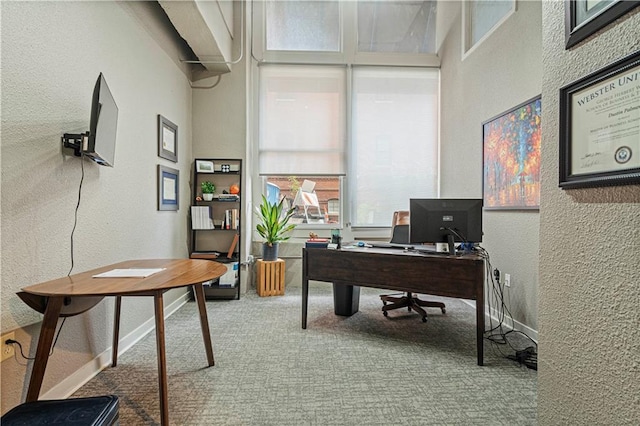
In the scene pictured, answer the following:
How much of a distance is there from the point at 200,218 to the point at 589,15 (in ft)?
12.7

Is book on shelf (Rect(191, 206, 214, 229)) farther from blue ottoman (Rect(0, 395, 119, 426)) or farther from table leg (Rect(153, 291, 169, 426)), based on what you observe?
blue ottoman (Rect(0, 395, 119, 426))

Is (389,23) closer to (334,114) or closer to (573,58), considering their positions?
(334,114)

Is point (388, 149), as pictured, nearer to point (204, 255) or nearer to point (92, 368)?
point (204, 255)

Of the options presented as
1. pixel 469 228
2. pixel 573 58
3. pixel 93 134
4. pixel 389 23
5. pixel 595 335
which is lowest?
pixel 595 335

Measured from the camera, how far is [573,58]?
1.19m

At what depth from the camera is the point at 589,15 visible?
3.66ft

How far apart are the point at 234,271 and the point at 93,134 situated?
2.50 metres

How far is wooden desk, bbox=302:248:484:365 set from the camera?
2.42m

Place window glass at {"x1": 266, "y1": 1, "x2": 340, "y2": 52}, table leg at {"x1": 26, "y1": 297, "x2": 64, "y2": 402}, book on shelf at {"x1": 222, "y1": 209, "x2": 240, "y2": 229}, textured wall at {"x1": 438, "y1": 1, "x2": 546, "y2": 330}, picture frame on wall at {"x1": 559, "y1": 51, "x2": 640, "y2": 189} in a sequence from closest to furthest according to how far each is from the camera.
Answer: picture frame on wall at {"x1": 559, "y1": 51, "x2": 640, "y2": 189} → table leg at {"x1": 26, "y1": 297, "x2": 64, "y2": 402} → textured wall at {"x1": 438, "y1": 1, "x2": 546, "y2": 330} → book on shelf at {"x1": 222, "y1": 209, "x2": 240, "y2": 229} → window glass at {"x1": 266, "y1": 1, "x2": 340, "y2": 52}

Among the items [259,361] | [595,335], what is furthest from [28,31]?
[595,335]

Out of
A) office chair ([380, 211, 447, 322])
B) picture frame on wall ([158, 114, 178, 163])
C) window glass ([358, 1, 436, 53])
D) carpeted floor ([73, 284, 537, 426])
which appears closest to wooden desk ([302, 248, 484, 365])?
carpeted floor ([73, 284, 537, 426])

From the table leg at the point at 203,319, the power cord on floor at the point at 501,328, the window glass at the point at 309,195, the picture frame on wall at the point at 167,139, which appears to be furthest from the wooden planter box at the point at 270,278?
the power cord on floor at the point at 501,328

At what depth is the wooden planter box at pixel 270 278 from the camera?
4.20m

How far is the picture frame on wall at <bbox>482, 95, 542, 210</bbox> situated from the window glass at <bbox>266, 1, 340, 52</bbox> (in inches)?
107
